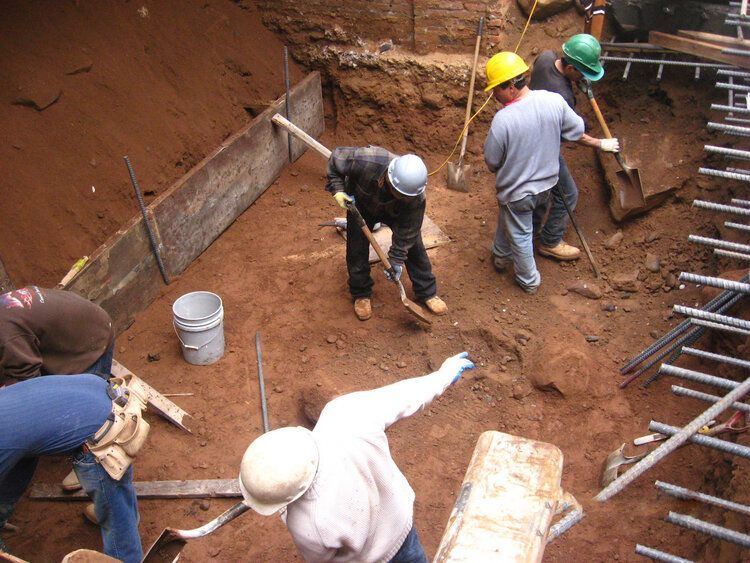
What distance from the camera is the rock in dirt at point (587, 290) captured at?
5.37 meters

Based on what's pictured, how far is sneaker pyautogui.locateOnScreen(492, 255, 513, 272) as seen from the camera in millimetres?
5637

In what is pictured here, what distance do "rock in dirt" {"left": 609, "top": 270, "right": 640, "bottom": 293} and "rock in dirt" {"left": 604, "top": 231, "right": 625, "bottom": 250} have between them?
1.23 ft

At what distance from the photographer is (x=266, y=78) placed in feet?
23.4

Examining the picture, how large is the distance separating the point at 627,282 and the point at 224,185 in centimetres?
385

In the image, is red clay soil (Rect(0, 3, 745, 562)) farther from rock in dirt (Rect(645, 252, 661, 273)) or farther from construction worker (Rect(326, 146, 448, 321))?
construction worker (Rect(326, 146, 448, 321))

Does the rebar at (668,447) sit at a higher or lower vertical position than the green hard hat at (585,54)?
lower

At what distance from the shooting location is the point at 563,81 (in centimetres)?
518

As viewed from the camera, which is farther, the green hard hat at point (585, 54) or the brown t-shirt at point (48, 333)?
the green hard hat at point (585, 54)

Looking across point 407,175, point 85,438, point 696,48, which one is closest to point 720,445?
point 407,175

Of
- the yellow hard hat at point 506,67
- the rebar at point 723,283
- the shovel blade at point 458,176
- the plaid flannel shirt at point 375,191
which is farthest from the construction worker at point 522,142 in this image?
the rebar at point 723,283

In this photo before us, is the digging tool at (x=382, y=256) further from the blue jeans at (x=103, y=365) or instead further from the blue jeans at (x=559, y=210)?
the blue jeans at (x=103, y=365)

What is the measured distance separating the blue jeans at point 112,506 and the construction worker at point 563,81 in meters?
3.98

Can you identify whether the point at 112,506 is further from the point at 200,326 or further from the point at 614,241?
the point at 614,241

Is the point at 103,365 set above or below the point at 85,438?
below
